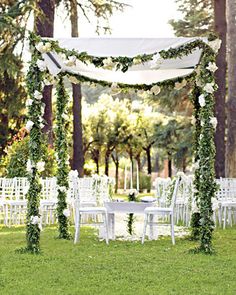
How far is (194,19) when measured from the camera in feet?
74.8

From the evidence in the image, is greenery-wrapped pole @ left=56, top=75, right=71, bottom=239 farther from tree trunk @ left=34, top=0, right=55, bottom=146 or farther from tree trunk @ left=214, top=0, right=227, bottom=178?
tree trunk @ left=214, top=0, right=227, bottom=178

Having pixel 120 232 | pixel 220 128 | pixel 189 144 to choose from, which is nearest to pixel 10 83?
pixel 189 144

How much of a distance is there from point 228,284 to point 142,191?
27.1 meters

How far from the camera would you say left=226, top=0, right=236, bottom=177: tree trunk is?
52.5 ft

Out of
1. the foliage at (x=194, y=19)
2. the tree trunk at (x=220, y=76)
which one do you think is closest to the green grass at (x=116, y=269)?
the tree trunk at (x=220, y=76)

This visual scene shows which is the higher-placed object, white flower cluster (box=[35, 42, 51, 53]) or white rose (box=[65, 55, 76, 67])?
white flower cluster (box=[35, 42, 51, 53])

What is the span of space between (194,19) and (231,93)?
287 inches

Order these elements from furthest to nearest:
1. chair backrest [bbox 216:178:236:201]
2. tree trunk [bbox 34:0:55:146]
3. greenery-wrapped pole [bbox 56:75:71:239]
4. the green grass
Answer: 1. tree trunk [bbox 34:0:55:146]
2. chair backrest [bbox 216:178:236:201]
3. greenery-wrapped pole [bbox 56:75:71:239]
4. the green grass

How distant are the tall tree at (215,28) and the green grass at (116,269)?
8271mm

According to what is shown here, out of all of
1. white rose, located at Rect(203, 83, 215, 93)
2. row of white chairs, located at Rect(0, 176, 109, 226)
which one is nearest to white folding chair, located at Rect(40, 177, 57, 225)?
row of white chairs, located at Rect(0, 176, 109, 226)

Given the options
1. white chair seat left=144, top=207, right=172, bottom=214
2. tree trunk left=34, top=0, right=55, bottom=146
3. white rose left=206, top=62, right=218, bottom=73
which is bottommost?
white chair seat left=144, top=207, right=172, bottom=214

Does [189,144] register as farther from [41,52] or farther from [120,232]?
[41,52]

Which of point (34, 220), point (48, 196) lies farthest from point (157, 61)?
point (48, 196)

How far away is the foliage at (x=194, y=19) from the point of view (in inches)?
898
